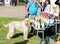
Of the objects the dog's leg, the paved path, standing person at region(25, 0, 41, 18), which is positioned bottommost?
the paved path

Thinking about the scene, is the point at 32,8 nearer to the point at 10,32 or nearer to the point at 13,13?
the point at 10,32

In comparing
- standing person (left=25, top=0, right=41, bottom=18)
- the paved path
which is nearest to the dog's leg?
standing person (left=25, top=0, right=41, bottom=18)

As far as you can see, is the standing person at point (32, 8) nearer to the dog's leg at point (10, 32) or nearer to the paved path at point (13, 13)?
the dog's leg at point (10, 32)

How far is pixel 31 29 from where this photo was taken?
9.60 metres

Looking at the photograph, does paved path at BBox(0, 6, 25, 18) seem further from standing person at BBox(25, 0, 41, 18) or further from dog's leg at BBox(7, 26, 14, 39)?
dog's leg at BBox(7, 26, 14, 39)

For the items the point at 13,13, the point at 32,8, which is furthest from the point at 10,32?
the point at 13,13

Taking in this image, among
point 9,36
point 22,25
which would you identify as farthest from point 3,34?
point 22,25

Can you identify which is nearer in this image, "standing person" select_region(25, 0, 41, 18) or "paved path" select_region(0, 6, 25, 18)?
"standing person" select_region(25, 0, 41, 18)

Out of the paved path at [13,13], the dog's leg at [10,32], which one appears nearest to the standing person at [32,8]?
the dog's leg at [10,32]

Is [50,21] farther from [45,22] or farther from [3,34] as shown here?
[3,34]

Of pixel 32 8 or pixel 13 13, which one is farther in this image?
pixel 13 13

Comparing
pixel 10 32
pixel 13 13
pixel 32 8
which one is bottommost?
pixel 13 13

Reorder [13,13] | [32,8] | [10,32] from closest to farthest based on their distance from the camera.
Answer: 1. [10,32]
2. [32,8]
3. [13,13]

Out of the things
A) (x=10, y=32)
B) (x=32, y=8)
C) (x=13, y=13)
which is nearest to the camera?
(x=10, y=32)
